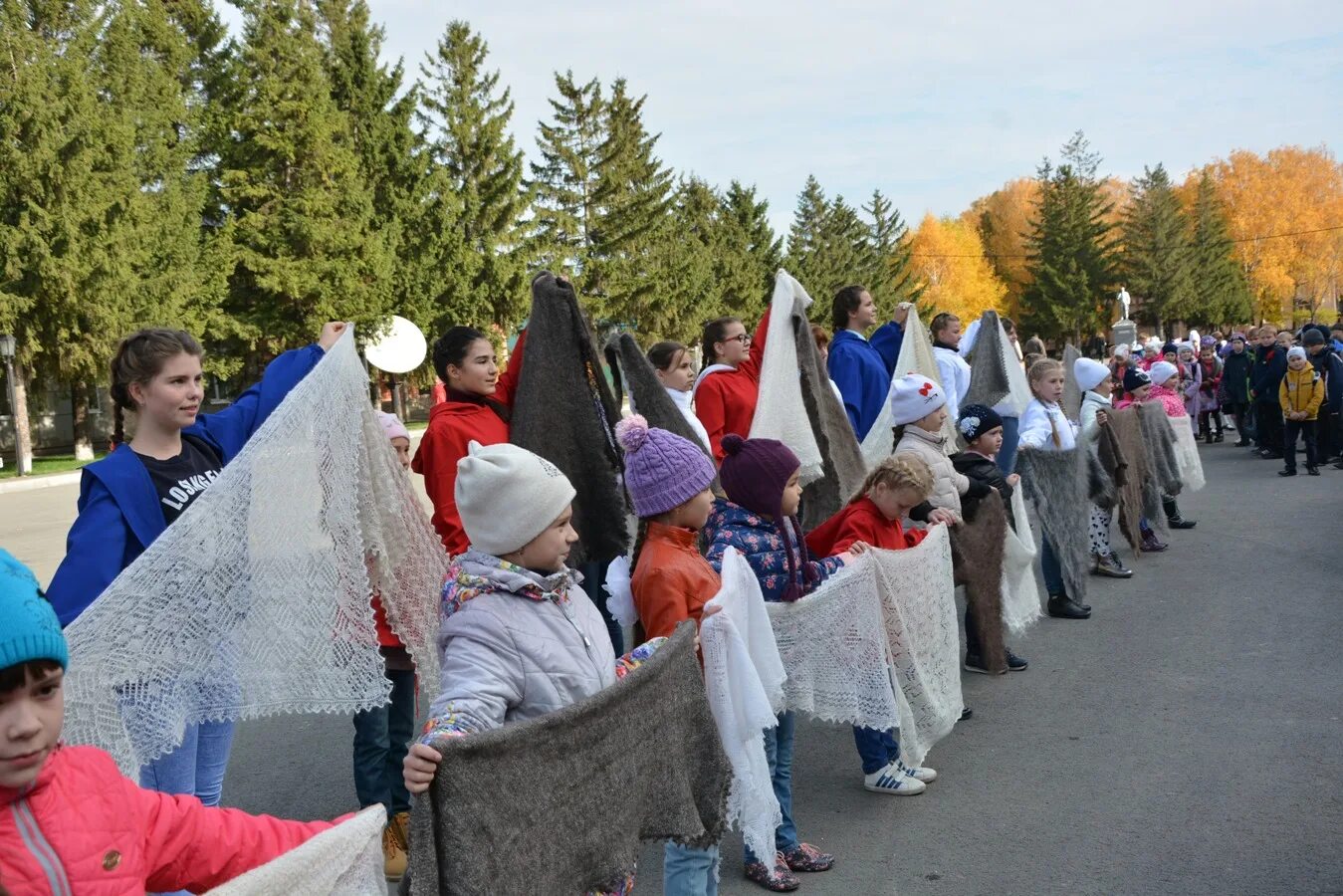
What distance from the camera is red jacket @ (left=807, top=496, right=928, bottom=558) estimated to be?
529 cm

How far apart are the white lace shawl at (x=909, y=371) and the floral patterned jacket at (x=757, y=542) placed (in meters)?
3.43

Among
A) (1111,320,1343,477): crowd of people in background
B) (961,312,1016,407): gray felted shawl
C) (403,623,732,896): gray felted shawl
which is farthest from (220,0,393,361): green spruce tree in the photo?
(403,623,732,896): gray felted shawl

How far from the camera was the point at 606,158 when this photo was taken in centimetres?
5578

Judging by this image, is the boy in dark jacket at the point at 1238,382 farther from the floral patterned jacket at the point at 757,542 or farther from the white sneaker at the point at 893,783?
the floral patterned jacket at the point at 757,542

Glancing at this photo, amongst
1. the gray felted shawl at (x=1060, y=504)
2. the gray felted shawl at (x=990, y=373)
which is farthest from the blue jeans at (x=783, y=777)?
the gray felted shawl at (x=990, y=373)

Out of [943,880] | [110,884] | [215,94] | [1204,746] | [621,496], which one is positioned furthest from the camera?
[215,94]

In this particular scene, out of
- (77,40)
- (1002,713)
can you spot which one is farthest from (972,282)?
(1002,713)

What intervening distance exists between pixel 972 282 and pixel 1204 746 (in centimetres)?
8841

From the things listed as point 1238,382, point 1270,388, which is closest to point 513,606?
point 1270,388

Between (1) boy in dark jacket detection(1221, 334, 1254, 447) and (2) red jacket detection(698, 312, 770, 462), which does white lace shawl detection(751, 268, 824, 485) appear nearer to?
(2) red jacket detection(698, 312, 770, 462)

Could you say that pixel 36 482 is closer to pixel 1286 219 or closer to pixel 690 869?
pixel 690 869

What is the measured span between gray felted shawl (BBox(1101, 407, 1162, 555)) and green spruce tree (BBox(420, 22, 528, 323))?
3829 cm

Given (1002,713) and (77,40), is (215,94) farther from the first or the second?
(1002,713)

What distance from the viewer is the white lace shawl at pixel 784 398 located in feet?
22.0
